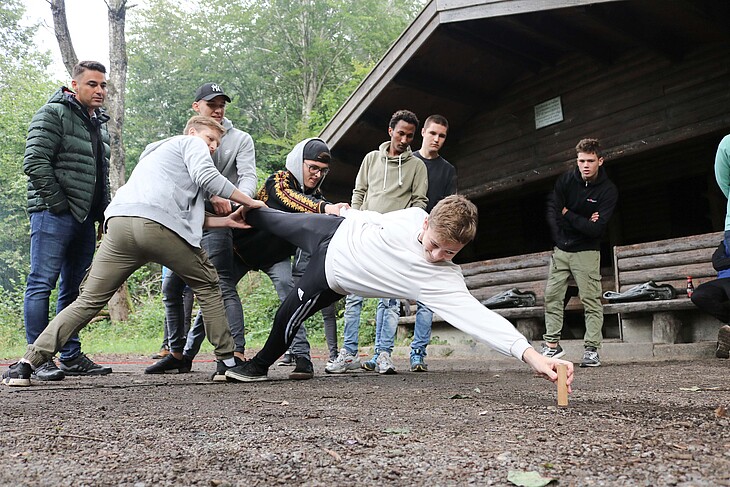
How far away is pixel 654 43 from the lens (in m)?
7.66

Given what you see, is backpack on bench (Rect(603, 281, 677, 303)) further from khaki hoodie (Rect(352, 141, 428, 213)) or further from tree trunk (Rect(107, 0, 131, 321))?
tree trunk (Rect(107, 0, 131, 321))

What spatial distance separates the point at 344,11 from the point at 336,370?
80.1ft

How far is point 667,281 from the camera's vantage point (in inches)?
290

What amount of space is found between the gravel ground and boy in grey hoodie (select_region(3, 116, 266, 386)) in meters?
0.43

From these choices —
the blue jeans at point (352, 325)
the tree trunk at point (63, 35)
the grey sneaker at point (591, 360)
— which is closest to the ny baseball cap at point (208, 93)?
the blue jeans at point (352, 325)

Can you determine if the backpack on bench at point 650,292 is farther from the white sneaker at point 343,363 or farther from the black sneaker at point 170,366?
the black sneaker at point 170,366

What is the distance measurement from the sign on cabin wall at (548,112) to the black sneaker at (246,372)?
21.2 feet

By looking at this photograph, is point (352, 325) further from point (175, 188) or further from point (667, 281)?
point (667, 281)

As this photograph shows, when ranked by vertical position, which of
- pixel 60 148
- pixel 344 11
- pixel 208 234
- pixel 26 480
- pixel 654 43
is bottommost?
pixel 26 480

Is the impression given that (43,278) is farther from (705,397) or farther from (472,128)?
(472,128)

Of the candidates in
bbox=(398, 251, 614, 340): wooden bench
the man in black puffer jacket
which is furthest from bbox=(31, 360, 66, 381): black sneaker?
bbox=(398, 251, 614, 340): wooden bench

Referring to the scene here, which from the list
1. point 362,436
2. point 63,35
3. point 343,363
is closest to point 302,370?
point 343,363

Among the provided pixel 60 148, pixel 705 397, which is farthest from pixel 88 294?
pixel 705 397

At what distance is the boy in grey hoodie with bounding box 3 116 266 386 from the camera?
4117 millimetres
